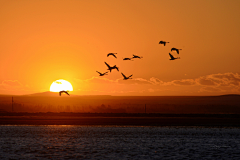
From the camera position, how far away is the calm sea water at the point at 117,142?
3694 cm

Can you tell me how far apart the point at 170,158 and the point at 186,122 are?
32510 millimetres

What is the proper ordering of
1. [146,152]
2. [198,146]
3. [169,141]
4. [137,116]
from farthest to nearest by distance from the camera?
[137,116]
[169,141]
[198,146]
[146,152]

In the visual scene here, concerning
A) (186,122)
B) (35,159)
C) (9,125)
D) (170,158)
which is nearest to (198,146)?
(170,158)

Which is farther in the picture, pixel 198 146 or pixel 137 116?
pixel 137 116

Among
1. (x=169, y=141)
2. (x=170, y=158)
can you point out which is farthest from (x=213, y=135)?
(x=170, y=158)

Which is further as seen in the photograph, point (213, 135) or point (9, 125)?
point (9, 125)

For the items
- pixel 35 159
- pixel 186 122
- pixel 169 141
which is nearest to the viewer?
pixel 35 159

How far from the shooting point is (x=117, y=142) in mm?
45125

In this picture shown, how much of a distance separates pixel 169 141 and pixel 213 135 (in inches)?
325

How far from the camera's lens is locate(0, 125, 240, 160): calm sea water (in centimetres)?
3694

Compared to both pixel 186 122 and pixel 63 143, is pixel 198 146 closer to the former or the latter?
pixel 63 143

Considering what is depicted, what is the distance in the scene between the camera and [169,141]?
46.0 metres

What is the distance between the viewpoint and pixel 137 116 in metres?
77.8

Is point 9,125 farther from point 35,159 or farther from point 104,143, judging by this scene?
point 35,159
